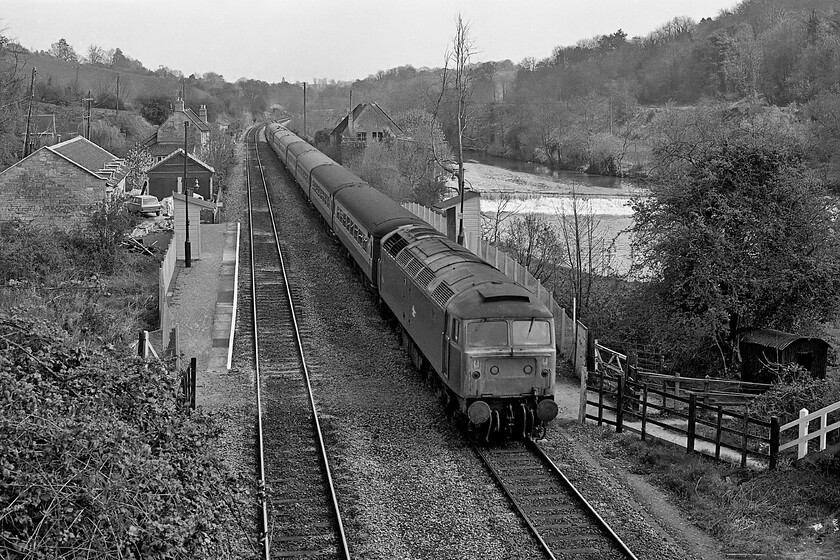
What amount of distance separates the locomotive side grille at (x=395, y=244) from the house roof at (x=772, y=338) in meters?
8.29

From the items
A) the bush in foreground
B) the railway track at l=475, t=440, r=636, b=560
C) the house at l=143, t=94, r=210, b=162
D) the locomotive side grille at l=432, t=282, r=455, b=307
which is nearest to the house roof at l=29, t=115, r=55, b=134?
the house at l=143, t=94, r=210, b=162

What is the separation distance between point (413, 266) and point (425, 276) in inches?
45.6

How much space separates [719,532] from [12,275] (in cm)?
2197

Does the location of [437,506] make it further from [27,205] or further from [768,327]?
[27,205]

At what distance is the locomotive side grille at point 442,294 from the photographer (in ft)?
53.2

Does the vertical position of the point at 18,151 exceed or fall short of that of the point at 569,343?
it exceeds it

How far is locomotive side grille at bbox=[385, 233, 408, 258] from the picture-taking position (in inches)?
827

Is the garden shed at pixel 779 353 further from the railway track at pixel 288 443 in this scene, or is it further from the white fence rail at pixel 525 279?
the railway track at pixel 288 443

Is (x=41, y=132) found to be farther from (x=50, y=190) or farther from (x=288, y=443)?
(x=288, y=443)

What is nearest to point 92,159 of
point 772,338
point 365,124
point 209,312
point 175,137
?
point 209,312

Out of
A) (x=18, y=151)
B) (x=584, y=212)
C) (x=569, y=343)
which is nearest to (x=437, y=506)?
(x=569, y=343)

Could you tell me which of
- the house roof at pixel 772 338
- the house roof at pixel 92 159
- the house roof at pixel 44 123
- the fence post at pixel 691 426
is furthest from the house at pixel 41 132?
the fence post at pixel 691 426

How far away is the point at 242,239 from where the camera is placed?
3581 cm

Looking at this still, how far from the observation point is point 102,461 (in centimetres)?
863
